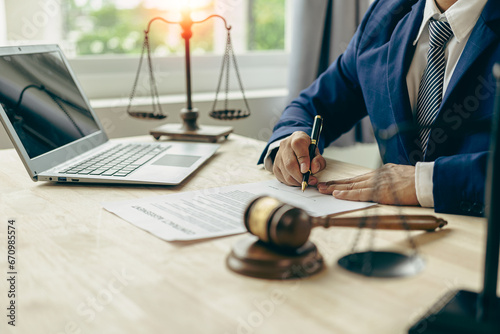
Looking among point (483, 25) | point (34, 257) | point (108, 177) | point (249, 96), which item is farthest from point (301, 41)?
point (34, 257)

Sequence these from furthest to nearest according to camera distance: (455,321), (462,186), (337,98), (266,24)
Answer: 1. (266,24)
2. (337,98)
3. (462,186)
4. (455,321)

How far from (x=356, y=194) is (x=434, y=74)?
43 centimetres

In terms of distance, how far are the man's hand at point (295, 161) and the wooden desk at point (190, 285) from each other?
11.0 inches

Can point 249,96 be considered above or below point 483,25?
below

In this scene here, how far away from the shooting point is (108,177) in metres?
1.09

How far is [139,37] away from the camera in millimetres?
2320

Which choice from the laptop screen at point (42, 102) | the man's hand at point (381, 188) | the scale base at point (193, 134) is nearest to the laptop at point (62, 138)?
the laptop screen at point (42, 102)

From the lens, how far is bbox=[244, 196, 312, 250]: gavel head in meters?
0.64

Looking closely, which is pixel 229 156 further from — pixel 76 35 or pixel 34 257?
pixel 76 35

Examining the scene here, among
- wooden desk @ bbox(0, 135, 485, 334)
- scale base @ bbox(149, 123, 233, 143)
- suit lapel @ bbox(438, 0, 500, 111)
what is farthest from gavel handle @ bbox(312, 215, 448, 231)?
scale base @ bbox(149, 123, 233, 143)

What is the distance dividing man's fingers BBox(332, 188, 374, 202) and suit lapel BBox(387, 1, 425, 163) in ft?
Answer: 1.12

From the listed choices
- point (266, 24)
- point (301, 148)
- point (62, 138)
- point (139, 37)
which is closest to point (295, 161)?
point (301, 148)

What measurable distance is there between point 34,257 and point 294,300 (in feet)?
1.21

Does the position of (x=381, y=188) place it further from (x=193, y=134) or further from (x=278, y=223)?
(x=193, y=134)
